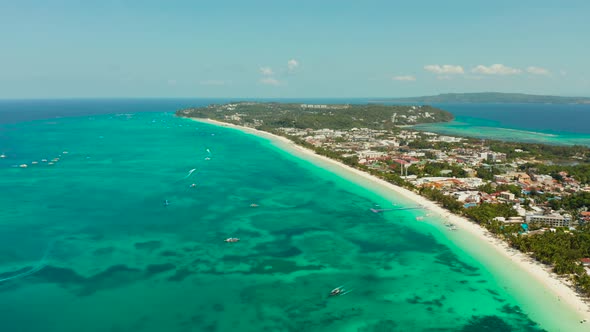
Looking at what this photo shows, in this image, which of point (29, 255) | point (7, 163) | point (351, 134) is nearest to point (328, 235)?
point (29, 255)

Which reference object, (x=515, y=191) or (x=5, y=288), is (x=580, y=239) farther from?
(x=5, y=288)

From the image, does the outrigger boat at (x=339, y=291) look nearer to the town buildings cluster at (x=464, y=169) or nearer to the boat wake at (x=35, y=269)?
the boat wake at (x=35, y=269)

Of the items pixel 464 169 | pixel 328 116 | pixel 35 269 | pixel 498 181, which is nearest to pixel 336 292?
pixel 35 269

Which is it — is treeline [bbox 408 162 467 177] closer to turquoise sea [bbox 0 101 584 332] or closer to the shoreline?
the shoreline

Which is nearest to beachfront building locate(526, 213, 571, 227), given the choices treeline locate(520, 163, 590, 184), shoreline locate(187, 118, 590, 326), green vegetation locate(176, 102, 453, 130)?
shoreline locate(187, 118, 590, 326)

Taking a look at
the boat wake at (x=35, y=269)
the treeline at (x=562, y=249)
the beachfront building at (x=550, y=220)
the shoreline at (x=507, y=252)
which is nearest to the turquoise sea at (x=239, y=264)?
the boat wake at (x=35, y=269)
